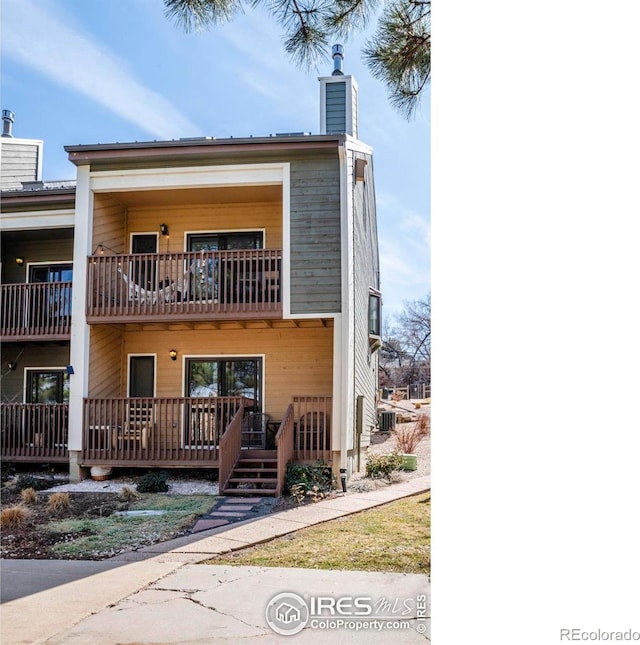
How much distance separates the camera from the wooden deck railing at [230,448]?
878 cm

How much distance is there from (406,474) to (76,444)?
5.26 m

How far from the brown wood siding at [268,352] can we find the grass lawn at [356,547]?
4.27 m

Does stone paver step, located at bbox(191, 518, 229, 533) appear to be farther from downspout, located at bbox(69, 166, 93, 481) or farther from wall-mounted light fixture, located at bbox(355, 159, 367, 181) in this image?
wall-mounted light fixture, located at bbox(355, 159, 367, 181)

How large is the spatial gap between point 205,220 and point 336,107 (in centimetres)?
352

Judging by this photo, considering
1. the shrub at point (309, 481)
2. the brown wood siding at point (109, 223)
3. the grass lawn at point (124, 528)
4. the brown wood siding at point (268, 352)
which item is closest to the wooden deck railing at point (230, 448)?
the grass lawn at point (124, 528)

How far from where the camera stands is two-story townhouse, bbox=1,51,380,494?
9648 millimetres

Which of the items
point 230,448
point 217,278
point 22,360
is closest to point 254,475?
point 230,448

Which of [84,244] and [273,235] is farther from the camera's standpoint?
[273,235]

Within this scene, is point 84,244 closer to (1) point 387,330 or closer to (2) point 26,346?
(2) point 26,346

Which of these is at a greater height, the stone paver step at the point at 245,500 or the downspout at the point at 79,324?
the downspout at the point at 79,324

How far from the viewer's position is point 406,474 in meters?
10.0

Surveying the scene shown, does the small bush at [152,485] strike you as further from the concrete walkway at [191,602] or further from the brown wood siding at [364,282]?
the brown wood siding at [364,282]

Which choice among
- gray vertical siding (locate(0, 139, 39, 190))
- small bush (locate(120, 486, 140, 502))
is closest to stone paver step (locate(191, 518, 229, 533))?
small bush (locate(120, 486, 140, 502))
